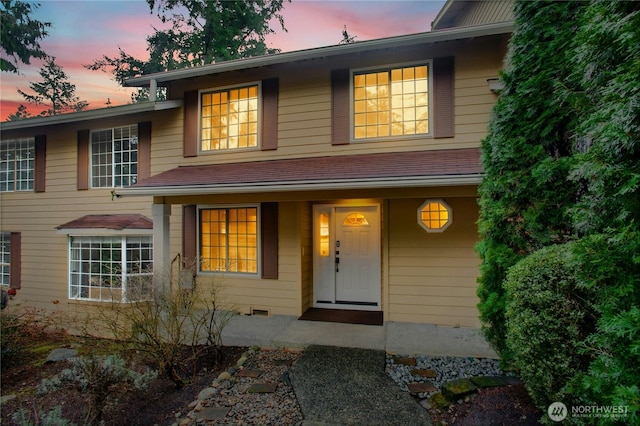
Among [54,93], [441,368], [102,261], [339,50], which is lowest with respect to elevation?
[441,368]

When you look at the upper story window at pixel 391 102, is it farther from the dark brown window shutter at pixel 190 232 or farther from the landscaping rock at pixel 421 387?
the landscaping rock at pixel 421 387

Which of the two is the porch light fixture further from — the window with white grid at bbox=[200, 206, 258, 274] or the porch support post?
the porch support post

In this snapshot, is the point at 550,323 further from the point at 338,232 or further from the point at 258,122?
the point at 258,122

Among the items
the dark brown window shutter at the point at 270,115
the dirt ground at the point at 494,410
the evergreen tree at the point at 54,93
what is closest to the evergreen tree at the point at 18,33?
the evergreen tree at the point at 54,93

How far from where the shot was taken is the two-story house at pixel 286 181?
5453 millimetres

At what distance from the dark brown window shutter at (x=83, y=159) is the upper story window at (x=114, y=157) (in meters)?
0.11

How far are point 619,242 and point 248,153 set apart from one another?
6145mm

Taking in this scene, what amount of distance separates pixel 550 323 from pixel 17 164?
12.2 meters

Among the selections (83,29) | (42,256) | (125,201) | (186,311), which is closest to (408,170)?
(186,311)

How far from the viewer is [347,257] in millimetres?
6641

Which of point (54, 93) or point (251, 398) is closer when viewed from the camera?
point (251, 398)

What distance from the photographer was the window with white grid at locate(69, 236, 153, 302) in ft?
24.4

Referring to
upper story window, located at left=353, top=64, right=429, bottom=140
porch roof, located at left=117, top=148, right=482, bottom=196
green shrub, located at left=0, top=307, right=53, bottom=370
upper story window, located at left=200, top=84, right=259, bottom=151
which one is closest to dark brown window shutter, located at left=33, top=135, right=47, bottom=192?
green shrub, located at left=0, top=307, right=53, bottom=370

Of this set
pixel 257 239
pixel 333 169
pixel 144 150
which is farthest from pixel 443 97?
pixel 144 150
